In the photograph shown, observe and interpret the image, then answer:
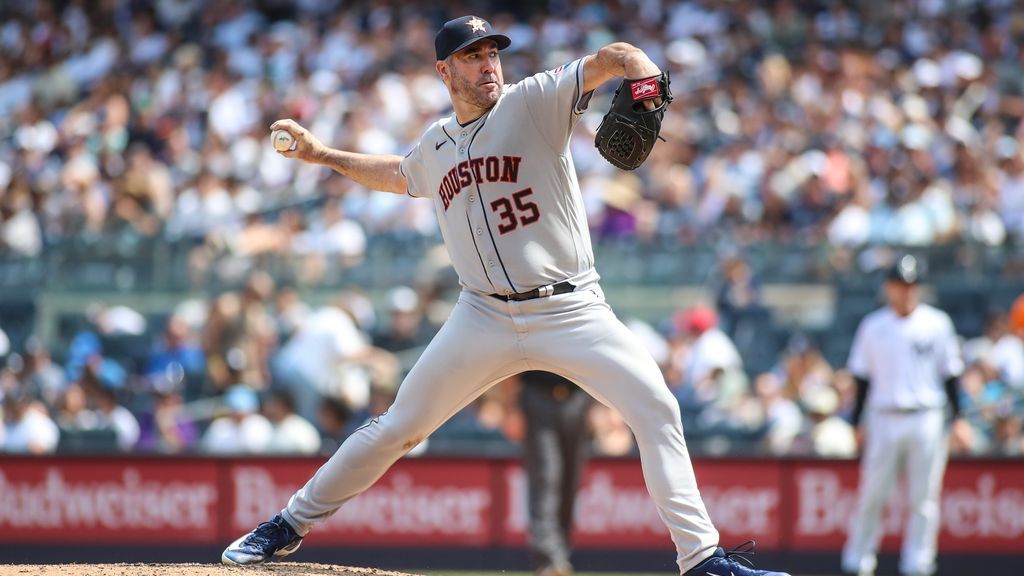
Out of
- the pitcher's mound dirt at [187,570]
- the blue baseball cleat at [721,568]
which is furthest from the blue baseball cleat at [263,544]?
the blue baseball cleat at [721,568]

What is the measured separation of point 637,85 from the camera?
4547mm

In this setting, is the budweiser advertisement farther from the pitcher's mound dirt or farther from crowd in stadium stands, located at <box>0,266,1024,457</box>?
the pitcher's mound dirt

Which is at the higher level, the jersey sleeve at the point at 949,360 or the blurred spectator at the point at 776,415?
the jersey sleeve at the point at 949,360

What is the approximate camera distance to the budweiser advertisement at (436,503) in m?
9.84

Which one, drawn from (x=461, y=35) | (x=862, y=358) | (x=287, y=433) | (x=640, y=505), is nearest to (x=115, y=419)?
(x=287, y=433)

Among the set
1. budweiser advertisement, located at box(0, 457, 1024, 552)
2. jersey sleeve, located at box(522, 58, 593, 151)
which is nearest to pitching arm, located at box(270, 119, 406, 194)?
jersey sleeve, located at box(522, 58, 593, 151)

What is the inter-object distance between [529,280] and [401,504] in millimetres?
5318

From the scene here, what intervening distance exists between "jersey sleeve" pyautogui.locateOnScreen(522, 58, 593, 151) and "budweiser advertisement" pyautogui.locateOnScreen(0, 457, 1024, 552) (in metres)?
5.27

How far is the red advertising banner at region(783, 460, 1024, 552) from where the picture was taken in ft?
32.0

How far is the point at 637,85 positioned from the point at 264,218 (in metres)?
8.64

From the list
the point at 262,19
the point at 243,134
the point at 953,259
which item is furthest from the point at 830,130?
the point at 262,19

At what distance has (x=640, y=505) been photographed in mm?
9875

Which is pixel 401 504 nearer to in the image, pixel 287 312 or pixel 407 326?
pixel 407 326

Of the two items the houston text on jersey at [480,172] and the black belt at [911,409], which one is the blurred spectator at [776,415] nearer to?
the black belt at [911,409]
